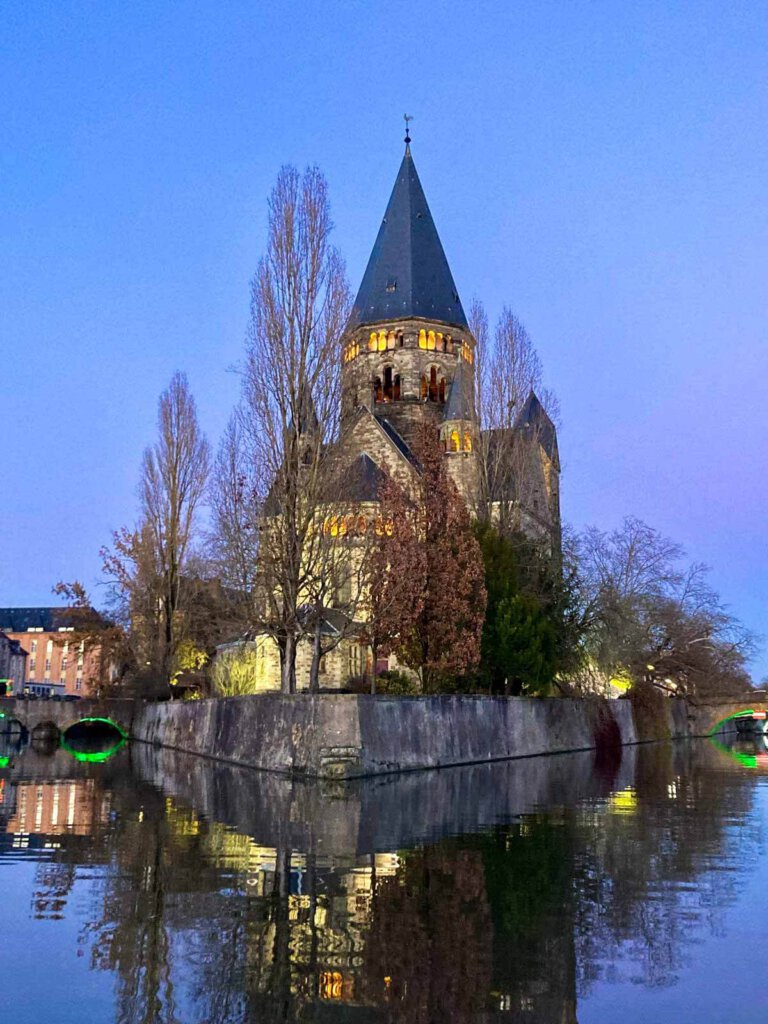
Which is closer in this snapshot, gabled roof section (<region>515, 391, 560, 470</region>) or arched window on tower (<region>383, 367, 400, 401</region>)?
gabled roof section (<region>515, 391, 560, 470</region>)

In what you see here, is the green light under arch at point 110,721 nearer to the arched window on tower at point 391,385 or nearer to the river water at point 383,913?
the arched window on tower at point 391,385

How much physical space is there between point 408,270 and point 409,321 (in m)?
→ 3.45

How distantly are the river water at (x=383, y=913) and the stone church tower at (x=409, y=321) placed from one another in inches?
1634

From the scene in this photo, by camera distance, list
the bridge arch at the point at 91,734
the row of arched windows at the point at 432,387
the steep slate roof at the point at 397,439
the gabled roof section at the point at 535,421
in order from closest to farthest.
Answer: the gabled roof section at the point at 535,421 → the bridge arch at the point at 91,734 → the steep slate roof at the point at 397,439 → the row of arched windows at the point at 432,387

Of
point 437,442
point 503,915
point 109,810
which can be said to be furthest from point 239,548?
point 503,915

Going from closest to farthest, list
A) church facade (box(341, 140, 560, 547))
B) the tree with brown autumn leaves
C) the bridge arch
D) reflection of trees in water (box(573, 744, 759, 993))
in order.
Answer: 1. reflection of trees in water (box(573, 744, 759, 993))
2. the tree with brown autumn leaves
3. the bridge arch
4. church facade (box(341, 140, 560, 547))

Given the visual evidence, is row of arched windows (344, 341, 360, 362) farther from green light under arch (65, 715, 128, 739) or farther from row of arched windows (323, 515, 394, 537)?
green light under arch (65, 715, 128, 739)

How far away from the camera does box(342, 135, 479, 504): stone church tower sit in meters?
57.6

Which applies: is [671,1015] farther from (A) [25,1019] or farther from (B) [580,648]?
(B) [580,648]

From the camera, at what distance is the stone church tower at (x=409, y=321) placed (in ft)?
189

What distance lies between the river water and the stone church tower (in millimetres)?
41500

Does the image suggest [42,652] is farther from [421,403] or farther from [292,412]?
[292,412]

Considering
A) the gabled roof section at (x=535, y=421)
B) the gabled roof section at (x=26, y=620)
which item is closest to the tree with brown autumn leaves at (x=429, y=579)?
the gabled roof section at (x=535, y=421)

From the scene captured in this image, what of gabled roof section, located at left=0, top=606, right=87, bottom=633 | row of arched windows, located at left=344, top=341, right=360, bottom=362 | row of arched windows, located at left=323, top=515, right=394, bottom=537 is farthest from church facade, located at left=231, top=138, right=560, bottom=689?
gabled roof section, located at left=0, top=606, right=87, bottom=633
